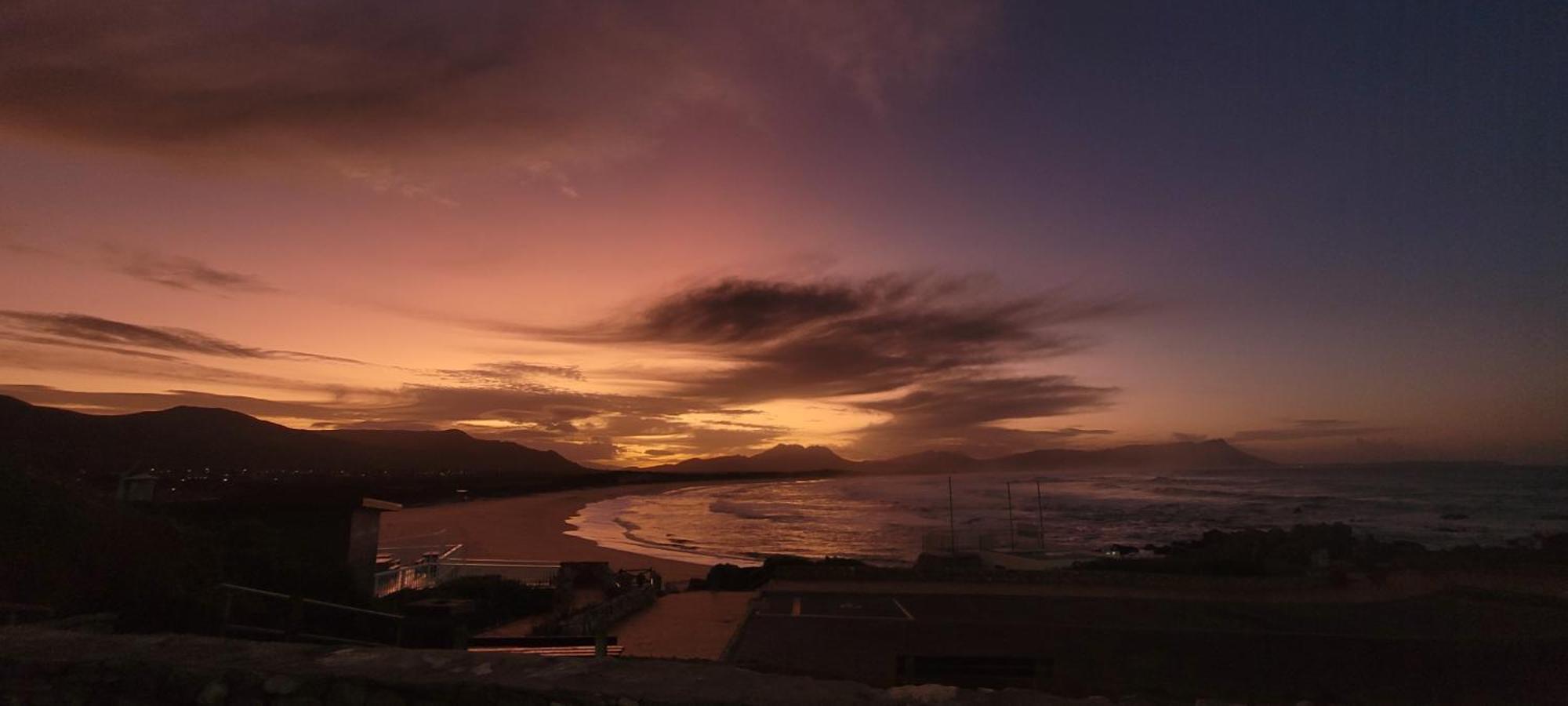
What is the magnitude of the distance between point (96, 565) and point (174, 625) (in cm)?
204

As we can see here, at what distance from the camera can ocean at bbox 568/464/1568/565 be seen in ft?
138

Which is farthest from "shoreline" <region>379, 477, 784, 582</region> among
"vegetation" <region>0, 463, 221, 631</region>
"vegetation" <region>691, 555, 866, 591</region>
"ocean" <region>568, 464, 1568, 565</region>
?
"vegetation" <region>0, 463, 221, 631</region>

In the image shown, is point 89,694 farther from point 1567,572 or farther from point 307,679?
point 1567,572

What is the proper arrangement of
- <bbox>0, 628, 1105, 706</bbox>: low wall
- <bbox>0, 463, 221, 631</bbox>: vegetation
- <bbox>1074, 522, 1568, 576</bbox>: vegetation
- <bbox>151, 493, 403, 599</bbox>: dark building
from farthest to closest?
<bbox>1074, 522, 1568, 576</bbox>: vegetation, <bbox>151, 493, 403, 599</bbox>: dark building, <bbox>0, 463, 221, 631</bbox>: vegetation, <bbox>0, 628, 1105, 706</bbox>: low wall

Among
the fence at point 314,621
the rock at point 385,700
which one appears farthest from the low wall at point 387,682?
the fence at point 314,621

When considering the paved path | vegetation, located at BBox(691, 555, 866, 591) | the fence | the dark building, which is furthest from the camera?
vegetation, located at BBox(691, 555, 866, 591)

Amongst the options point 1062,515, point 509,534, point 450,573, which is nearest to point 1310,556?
point 450,573

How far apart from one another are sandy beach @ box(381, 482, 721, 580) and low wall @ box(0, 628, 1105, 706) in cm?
2247

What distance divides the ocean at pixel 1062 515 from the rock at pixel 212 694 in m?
29.3

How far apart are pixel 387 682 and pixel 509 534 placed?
44.8 m

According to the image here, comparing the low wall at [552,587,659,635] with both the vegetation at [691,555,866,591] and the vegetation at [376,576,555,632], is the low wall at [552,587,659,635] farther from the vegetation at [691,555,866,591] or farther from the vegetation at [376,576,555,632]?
the vegetation at [691,555,866,591]

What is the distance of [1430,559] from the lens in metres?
25.3

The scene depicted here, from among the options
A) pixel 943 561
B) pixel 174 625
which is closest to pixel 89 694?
pixel 174 625

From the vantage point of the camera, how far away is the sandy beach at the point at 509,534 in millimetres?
31562
